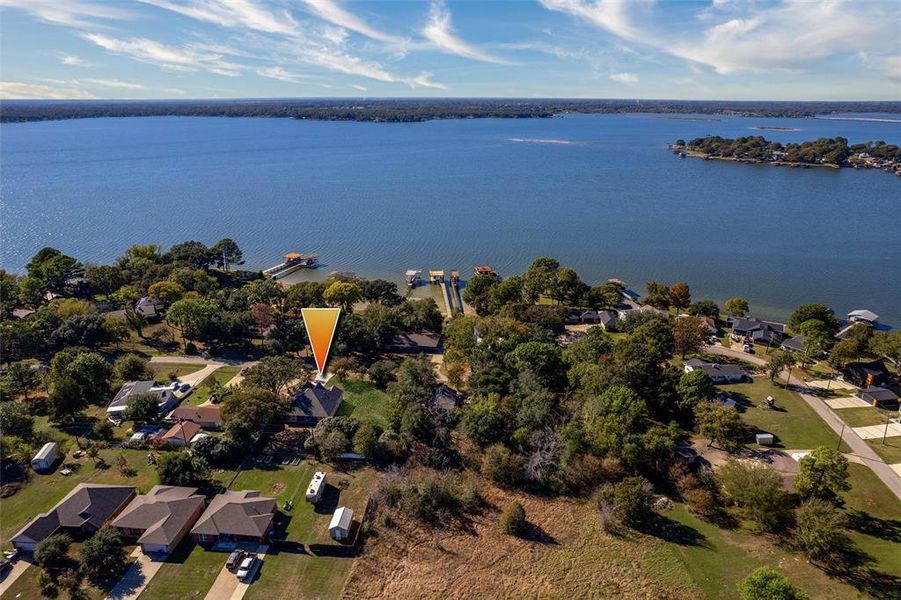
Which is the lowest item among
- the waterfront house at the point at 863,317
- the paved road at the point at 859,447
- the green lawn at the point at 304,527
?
the green lawn at the point at 304,527

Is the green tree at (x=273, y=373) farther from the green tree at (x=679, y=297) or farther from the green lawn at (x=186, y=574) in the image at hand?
the green tree at (x=679, y=297)

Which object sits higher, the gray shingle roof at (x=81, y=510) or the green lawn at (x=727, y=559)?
the gray shingle roof at (x=81, y=510)

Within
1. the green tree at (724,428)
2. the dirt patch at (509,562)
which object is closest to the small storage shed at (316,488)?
the dirt patch at (509,562)

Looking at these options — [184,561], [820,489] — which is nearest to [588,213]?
[820,489]

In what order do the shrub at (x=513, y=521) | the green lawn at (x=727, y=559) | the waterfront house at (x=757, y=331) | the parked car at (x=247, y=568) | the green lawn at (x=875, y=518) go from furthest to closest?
the waterfront house at (x=757, y=331)
the shrub at (x=513, y=521)
the green lawn at (x=875, y=518)
the parked car at (x=247, y=568)
the green lawn at (x=727, y=559)

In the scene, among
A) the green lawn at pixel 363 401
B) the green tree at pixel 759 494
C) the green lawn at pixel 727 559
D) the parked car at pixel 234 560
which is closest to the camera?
the green lawn at pixel 727 559
